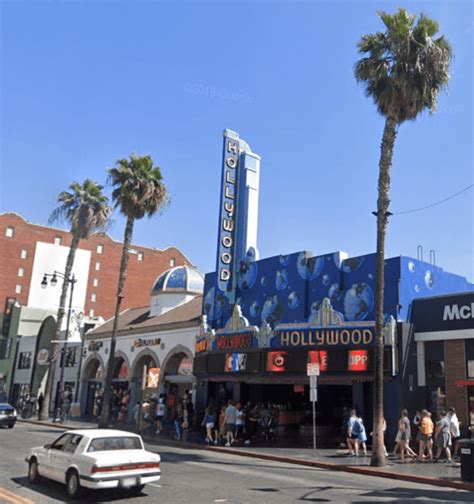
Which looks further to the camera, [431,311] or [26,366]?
[26,366]

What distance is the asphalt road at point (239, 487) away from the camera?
37.3 feet

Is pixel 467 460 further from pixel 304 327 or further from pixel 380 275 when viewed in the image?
pixel 304 327

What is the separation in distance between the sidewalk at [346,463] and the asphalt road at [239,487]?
1.77ft

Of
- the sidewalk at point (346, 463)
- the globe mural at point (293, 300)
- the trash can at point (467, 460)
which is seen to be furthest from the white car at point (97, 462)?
the globe mural at point (293, 300)

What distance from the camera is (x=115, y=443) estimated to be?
38.9 ft

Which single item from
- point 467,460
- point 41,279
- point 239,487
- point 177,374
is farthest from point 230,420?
point 41,279

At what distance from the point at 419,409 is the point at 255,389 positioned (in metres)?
10.8

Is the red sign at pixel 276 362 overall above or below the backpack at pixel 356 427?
above

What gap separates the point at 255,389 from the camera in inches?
1216

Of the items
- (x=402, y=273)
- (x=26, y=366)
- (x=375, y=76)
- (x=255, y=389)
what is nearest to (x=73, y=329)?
(x=26, y=366)

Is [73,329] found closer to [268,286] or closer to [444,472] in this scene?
[268,286]

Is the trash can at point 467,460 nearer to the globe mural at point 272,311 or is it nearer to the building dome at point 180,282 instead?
the globe mural at point 272,311

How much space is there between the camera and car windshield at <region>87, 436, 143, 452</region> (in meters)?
11.6

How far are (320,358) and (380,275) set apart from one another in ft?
20.3
